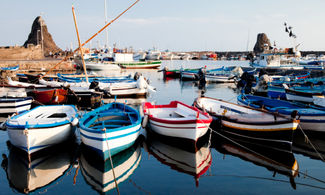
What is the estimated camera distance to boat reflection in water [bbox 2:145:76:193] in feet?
26.6

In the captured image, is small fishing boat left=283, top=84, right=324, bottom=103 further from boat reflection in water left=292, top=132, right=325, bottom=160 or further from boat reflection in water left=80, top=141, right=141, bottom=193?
boat reflection in water left=80, top=141, right=141, bottom=193

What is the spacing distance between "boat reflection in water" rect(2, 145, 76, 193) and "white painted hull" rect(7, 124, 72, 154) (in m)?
0.46

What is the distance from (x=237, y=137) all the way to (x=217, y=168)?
2.85 m

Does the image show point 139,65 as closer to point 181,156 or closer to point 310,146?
point 310,146

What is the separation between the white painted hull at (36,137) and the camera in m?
9.24

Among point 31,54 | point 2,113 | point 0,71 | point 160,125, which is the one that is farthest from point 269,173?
point 31,54

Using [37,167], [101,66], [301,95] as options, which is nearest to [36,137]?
[37,167]

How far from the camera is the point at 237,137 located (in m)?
11.6

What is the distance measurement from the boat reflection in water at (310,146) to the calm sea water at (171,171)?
0.14 feet

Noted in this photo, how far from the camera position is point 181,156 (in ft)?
33.3

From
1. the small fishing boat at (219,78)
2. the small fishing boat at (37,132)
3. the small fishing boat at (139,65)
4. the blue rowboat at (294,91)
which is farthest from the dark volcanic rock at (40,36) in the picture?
the small fishing boat at (37,132)

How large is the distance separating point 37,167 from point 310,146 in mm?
11450

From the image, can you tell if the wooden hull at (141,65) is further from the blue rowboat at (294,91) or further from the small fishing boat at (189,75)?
the blue rowboat at (294,91)

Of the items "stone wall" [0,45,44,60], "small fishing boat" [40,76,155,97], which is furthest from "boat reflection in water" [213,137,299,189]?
"stone wall" [0,45,44,60]
